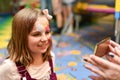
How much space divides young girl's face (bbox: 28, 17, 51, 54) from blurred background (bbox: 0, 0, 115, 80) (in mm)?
655

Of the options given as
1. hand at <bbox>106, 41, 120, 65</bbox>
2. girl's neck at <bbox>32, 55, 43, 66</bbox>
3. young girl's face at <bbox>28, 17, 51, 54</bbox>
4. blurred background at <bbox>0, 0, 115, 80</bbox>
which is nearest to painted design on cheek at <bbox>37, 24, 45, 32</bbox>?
young girl's face at <bbox>28, 17, 51, 54</bbox>

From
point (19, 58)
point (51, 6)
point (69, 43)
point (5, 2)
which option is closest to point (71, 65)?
point (69, 43)

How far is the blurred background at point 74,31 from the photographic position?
2.11 m

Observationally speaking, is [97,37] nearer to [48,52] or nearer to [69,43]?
[69,43]

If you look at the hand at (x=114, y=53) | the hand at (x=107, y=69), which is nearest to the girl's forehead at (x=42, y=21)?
the hand at (x=114, y=53)

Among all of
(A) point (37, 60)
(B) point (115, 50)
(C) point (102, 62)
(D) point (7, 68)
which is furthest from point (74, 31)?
(C) point (102, 62)

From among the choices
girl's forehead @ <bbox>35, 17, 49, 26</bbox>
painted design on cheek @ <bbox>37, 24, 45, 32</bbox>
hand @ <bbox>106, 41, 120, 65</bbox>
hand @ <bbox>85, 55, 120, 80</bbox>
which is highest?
girl's forehead @ <bbox>35, 17, 49, 26</bbox>

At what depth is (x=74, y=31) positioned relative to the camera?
3373 mm

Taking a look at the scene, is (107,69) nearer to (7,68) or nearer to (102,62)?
(102,62)

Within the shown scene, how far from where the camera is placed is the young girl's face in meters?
1.14

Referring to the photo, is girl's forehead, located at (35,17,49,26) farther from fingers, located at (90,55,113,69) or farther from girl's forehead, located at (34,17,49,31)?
fingers, located at (90,55,113,69)

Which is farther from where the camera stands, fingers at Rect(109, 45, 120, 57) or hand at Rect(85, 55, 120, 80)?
fingers at Rect(109, 45, 120, 57)

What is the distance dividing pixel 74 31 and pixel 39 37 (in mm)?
2249

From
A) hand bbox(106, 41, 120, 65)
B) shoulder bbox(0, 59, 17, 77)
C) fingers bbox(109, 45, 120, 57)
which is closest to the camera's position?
hand bbox(106, 41, 120, 65)
